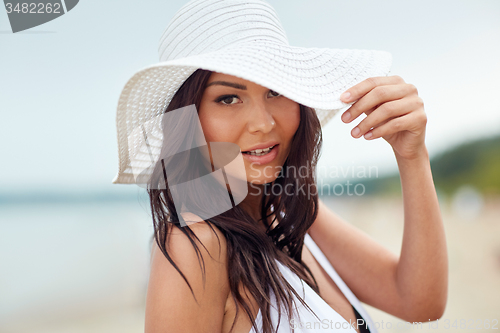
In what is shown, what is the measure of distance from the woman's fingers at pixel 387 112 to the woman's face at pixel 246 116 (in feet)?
1.00

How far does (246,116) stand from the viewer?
1.04m

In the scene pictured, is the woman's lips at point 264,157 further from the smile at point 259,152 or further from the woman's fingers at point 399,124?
the woman's fingers at point 399,124

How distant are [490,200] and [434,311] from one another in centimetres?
1315

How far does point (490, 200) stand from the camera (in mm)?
11539

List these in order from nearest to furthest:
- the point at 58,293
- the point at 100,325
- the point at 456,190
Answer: the point at 100,325
the point at 58,293
the point at 456,190

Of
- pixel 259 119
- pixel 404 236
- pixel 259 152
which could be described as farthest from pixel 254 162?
pixel 404 236

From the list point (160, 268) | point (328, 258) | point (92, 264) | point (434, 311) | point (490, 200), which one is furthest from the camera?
point (490, 200)

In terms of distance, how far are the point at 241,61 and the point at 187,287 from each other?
609 mm

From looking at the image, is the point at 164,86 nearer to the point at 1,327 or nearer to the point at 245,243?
the point at 245,243

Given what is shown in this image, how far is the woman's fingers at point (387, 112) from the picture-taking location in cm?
88

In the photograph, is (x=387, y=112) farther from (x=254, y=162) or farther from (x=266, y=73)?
(x=254, y=162)

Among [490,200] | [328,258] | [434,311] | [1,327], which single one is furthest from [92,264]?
[490,200]

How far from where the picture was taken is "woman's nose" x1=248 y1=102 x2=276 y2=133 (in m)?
1.03

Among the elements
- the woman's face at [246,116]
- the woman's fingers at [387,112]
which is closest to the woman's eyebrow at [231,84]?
the woman's face at [246,116]
